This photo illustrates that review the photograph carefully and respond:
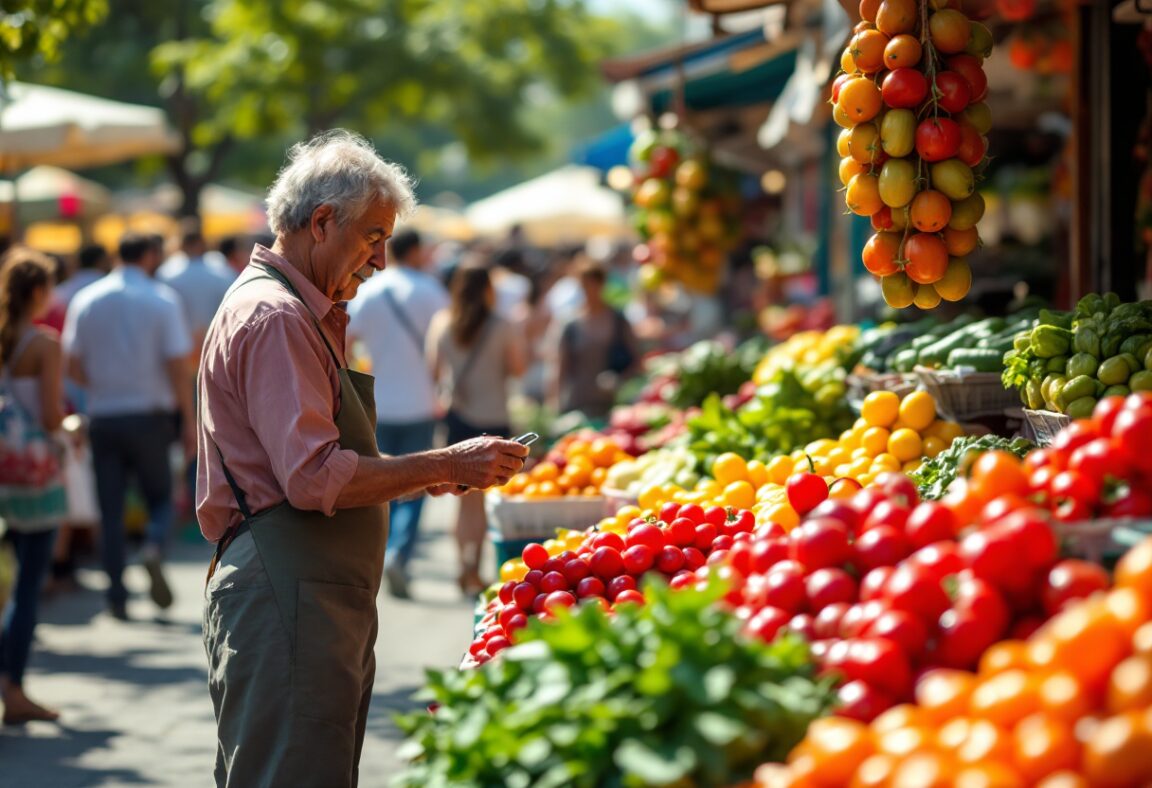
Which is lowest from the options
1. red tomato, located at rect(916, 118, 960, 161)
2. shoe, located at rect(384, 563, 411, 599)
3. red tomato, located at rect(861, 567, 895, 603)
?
shoe, located at rect(384, 563, 411, 599)

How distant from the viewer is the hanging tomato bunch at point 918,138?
3.70 m

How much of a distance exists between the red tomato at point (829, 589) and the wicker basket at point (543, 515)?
3097mm

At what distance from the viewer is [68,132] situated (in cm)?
1005

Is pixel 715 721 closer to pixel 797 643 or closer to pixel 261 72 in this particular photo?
pixel 797 643

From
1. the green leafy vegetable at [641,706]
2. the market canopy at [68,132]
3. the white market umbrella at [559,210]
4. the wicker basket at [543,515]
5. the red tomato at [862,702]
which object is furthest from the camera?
the white market umbrella at [559,210]

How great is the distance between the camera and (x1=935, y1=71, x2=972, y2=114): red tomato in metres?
3.69

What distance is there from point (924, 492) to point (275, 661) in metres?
1.72

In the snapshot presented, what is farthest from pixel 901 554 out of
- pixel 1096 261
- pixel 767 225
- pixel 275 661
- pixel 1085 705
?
pixel 767 225

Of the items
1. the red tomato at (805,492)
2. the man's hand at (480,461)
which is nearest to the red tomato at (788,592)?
the red tomato at (805,492)

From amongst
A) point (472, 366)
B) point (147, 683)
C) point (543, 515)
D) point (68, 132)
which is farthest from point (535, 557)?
point (68, 132)

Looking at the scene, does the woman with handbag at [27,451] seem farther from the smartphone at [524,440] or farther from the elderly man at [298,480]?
the smartphone at [524,440]

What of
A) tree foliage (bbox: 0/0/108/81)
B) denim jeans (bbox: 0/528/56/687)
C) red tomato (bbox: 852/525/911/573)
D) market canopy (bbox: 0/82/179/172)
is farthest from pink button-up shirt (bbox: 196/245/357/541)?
market canopy (bbox: 0/82/179/172)

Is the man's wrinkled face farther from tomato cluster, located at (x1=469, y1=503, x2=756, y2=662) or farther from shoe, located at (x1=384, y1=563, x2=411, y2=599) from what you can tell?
shoe, located at (x1=384, y1=563, x2=411, y2=599)

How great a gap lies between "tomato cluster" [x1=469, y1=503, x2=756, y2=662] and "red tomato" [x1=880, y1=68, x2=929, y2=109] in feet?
4.12
